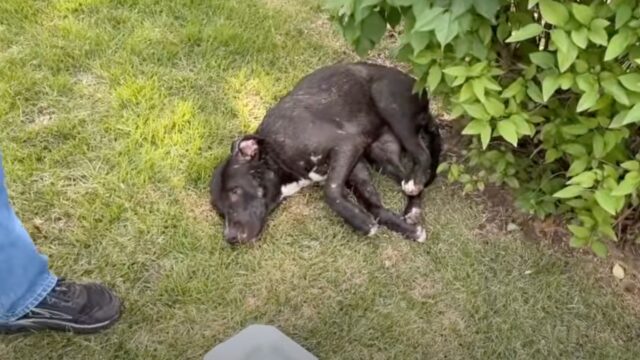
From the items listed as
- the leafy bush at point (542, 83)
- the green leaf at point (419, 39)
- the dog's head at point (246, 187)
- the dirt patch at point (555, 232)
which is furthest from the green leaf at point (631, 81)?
the dog's head at point (246, 187)

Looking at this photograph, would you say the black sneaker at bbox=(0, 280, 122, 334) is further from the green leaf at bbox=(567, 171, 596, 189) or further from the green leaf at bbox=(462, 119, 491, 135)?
the green leaf at bbox=(567, 171, 596, 189)

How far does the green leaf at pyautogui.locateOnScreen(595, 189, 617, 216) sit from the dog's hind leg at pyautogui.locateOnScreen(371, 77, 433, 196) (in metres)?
1.02

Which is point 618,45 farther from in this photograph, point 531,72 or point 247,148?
point 247,148

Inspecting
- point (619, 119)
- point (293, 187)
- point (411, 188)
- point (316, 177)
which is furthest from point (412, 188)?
point (619, 119)

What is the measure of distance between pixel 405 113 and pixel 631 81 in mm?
1399

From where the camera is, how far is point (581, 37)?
214 cm

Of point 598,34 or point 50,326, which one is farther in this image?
point 50,326

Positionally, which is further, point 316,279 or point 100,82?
point 100,82

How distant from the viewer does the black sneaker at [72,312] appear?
8.66 ft

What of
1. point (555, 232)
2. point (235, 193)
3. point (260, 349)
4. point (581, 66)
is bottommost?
point (555, 232)

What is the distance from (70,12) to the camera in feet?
13.9

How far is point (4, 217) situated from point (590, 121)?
84.1 inches

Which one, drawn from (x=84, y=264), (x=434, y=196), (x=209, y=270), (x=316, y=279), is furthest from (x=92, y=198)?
(x=434, y=196)

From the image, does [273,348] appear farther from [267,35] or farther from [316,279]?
[267,35]
